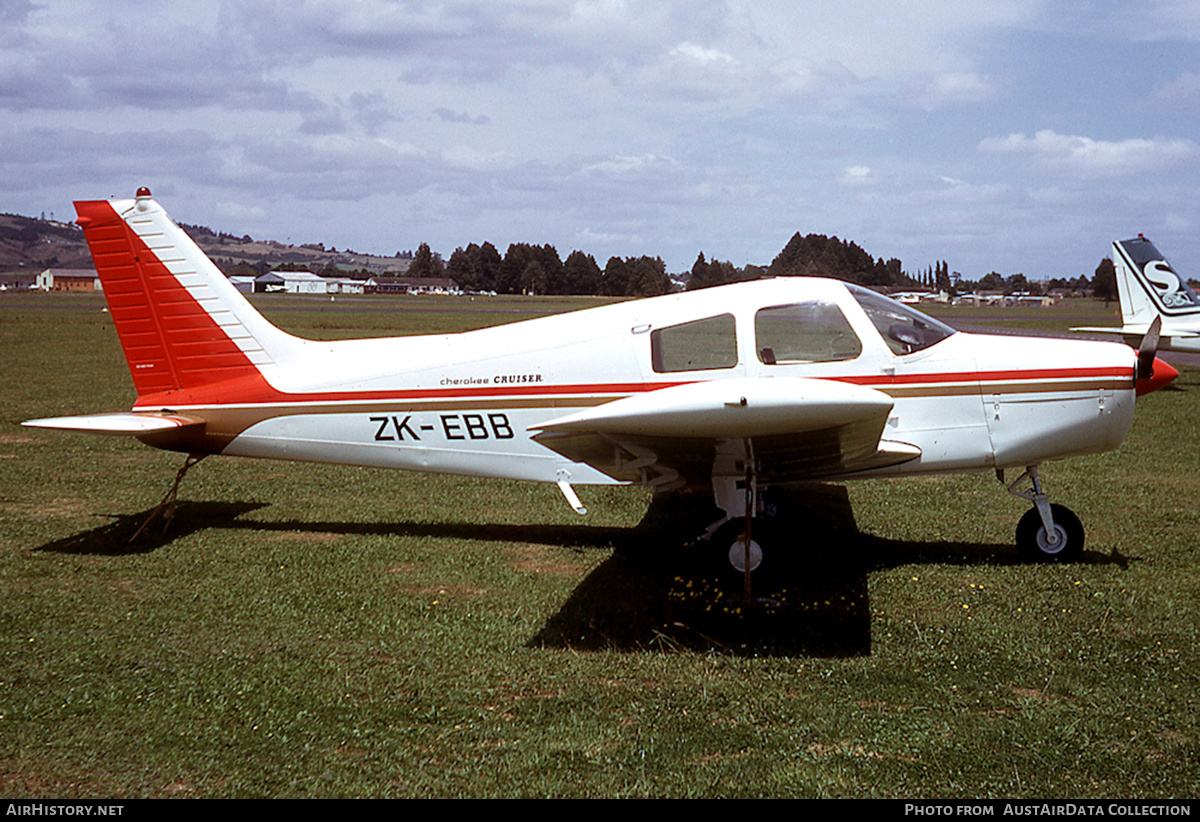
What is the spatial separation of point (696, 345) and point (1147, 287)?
56.5ft

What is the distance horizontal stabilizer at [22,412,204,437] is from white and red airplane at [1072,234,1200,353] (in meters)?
18.5

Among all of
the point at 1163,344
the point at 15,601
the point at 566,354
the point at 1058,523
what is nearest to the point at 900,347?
the point at 1058,523

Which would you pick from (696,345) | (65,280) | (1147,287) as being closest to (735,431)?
(696,345)

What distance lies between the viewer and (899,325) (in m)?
7.09

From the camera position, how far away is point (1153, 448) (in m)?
12.7

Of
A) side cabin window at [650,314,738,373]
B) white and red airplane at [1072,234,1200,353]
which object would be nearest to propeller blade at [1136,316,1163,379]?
side cabin window at [650,314,738,373]

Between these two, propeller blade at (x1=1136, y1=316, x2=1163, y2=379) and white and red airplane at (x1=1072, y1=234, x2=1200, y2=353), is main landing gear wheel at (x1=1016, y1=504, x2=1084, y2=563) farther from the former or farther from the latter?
white and red airplane at (x1=1072, y1=234, x2=1200, y2=353)

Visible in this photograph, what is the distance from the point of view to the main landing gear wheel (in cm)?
726

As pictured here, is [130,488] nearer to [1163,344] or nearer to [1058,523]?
[1058,523]

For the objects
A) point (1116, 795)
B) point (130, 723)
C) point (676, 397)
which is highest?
point (676, 397)

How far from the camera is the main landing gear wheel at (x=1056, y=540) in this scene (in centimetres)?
726

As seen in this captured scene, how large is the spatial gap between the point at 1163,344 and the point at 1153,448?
7.83 metres

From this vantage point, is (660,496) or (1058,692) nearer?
(1058,692)

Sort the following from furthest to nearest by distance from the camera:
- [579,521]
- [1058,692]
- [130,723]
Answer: [579,521]
[1058,692]
[130,723]
